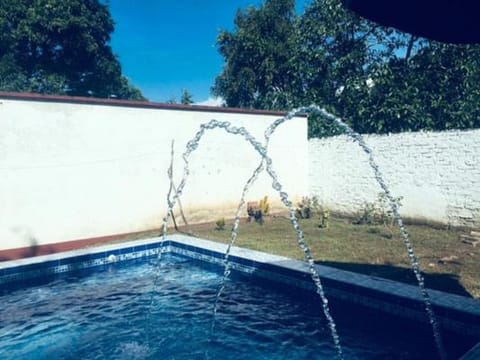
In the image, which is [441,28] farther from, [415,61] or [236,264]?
[415,61]

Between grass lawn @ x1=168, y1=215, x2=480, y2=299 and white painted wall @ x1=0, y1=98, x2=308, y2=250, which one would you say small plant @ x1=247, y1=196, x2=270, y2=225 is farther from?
white painted wall @ x1=0, y1=98, x2=308, y2=250

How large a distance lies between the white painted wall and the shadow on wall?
573 centimetres

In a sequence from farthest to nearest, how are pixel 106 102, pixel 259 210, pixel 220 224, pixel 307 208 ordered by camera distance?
pixel 307 208
pixel 259 210
pixel 220 224
pixel 106 102

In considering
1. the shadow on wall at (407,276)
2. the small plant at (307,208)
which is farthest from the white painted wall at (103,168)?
the shadow on wall at (407,276)

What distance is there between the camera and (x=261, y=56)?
19344 mm

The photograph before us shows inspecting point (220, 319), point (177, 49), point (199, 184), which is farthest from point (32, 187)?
point (177, 49)

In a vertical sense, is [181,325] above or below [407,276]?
below

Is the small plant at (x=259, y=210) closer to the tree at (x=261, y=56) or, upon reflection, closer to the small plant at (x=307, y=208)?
the small plant at (x=307, y=208)

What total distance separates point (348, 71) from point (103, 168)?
11761mm

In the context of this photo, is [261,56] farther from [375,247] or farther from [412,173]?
[375,247]

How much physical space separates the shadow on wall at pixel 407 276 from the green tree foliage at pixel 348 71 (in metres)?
9.57

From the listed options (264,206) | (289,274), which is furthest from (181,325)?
(264,206)

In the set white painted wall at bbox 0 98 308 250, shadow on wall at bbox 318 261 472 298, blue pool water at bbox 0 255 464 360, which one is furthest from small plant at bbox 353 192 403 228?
blue pool water at bbox 0 255 464 360

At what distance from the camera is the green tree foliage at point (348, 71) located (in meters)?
14.1
